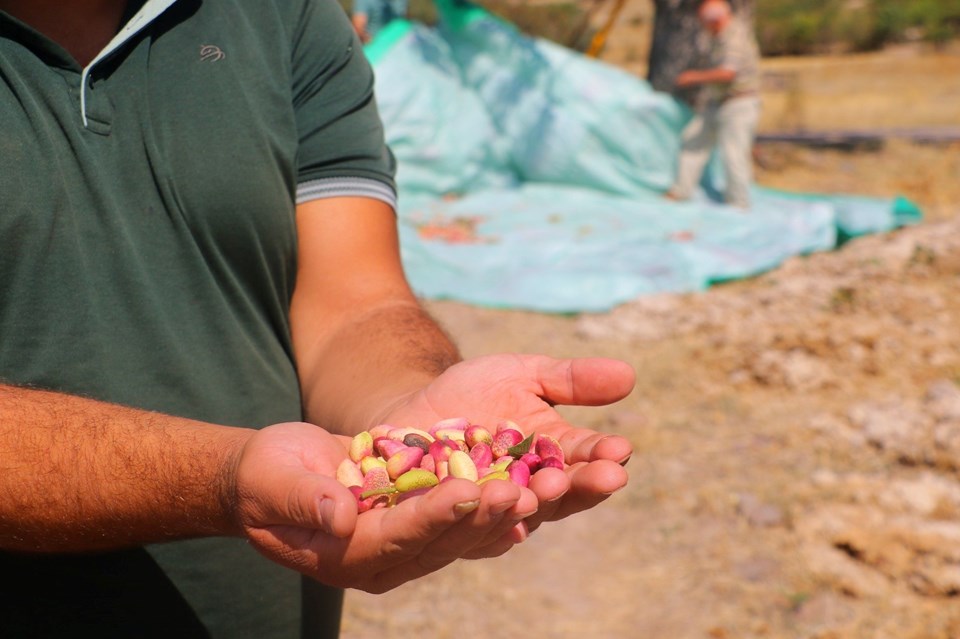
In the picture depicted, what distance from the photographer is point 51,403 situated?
1163mm

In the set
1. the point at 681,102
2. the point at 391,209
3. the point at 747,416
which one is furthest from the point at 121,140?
the point at 681,102

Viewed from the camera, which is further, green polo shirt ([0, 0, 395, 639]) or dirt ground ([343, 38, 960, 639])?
dirt ground ([343, 38, 960, 639])

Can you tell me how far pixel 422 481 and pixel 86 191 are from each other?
562mm

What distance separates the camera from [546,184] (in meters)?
7.91

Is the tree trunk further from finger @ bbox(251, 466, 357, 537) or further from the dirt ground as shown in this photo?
finger @ bbox(251, 466, 357, 537)

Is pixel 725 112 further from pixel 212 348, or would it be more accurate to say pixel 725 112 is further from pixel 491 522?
pixel 491 522

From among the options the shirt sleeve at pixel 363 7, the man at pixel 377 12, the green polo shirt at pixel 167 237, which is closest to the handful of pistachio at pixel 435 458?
the green polo shirt at pixel 167 237

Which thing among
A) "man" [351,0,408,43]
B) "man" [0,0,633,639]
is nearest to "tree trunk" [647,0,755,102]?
"man" [351,0,408,43]

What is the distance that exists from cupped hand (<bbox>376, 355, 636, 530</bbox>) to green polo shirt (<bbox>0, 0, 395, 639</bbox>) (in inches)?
10.4

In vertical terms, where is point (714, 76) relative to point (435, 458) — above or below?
below

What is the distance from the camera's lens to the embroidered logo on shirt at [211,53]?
139cm

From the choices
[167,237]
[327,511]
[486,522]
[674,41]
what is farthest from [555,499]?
[674,41]

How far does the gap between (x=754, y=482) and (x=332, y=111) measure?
252cm

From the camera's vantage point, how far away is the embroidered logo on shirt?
139cm
